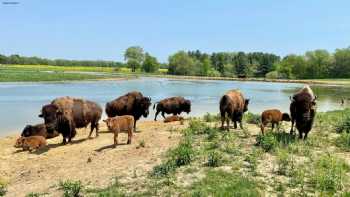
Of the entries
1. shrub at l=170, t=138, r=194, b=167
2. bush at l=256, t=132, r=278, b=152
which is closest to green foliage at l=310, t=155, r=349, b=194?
bush at l=256, t=132, r=278, b=152

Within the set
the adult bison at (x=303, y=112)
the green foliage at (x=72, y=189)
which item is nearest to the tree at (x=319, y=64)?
the adult bison at (x=303, y=112)

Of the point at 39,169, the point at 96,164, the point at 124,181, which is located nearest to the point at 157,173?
the point at 124,181

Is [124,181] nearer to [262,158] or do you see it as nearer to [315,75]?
[262,158]

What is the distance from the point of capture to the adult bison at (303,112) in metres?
13.0

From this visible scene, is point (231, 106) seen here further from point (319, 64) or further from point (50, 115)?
point (319, 64)

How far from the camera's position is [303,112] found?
1309 centimetres

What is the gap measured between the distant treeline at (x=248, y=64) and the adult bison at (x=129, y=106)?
11694 cm

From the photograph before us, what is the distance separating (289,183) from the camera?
882 centimetres

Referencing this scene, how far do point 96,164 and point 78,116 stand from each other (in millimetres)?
5230

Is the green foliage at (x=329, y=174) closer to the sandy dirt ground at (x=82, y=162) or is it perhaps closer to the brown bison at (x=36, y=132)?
the sandy dirt ground at (x=82, y=162)

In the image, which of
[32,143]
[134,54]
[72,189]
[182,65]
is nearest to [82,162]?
[72,189]

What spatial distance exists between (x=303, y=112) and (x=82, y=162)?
6.40m

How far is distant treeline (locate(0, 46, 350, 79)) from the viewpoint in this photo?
13112 cm

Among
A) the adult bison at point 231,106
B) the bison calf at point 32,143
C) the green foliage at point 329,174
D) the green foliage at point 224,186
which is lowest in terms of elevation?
the bison calf at point 32,143
